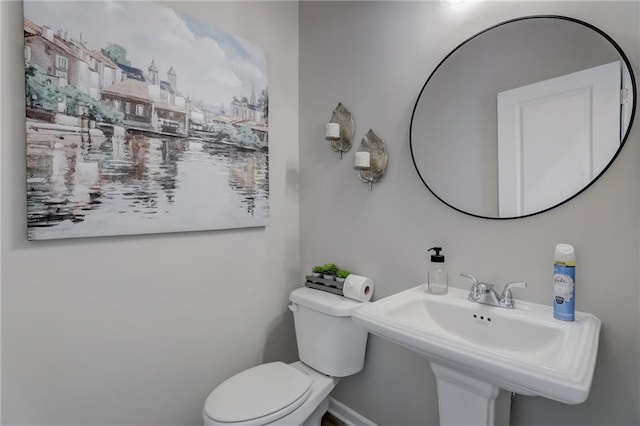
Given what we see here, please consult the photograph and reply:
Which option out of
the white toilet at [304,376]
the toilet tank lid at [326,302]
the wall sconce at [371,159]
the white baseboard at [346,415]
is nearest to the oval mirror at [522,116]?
the wall sconce at [371,159]

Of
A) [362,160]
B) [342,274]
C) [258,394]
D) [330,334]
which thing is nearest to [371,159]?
[362,160]

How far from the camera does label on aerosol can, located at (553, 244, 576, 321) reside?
0.92m

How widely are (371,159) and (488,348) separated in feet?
3.00

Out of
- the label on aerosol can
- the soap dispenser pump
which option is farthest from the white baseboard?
the label on aerosol can

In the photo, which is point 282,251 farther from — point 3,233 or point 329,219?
point 3,233

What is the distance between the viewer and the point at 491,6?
115cm

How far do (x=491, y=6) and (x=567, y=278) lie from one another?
0.98 m

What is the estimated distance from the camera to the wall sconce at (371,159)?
4.79ft

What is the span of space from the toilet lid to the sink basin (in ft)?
1.74

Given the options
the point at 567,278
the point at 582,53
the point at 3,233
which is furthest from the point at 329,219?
the point at 3,233

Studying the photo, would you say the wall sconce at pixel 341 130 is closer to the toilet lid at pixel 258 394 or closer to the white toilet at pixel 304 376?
the white toilet at pixel 304 376

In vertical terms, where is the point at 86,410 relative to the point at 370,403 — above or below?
above

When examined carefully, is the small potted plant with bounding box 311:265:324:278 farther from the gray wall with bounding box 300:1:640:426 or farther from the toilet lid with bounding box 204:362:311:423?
the toilet lid with bounding box 204:362:311:423

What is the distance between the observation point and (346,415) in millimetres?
1712
